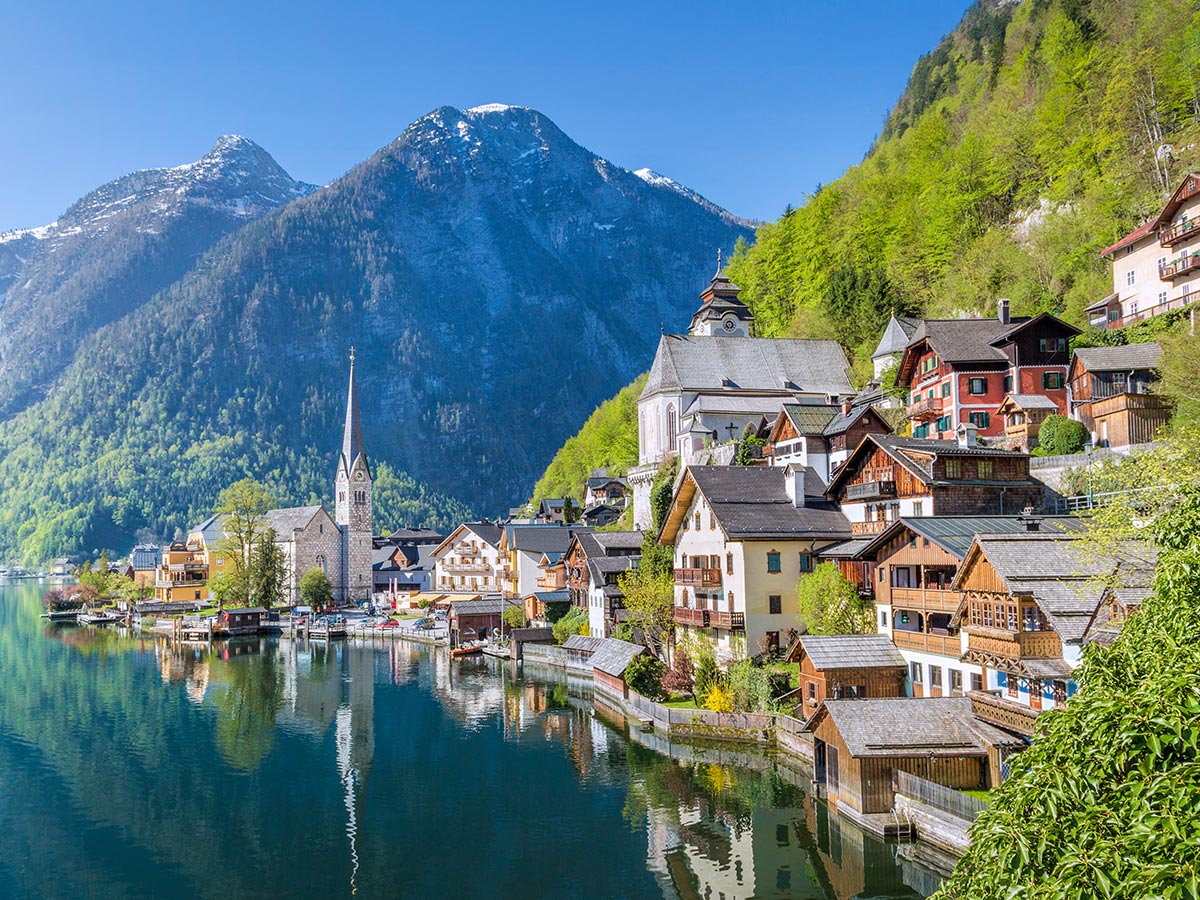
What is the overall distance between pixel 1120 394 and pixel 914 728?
28.5 m

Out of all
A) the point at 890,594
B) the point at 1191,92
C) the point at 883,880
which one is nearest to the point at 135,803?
the point at 883,880

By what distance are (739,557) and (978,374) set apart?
22.3 m

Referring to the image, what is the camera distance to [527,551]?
9419cm

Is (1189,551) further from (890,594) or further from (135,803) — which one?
(135,803)

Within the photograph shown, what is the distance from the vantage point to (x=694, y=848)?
31062mm

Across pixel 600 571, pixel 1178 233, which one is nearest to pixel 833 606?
pixel 600 571

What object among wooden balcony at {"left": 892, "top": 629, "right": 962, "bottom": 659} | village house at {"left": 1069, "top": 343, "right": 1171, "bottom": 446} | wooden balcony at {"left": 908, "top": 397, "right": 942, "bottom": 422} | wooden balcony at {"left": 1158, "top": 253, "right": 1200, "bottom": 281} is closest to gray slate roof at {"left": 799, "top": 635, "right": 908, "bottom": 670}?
wooden balcony at {"left": 892, "top": 629, "right": 962, "bottom": 659}

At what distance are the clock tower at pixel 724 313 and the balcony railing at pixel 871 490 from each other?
186 ft

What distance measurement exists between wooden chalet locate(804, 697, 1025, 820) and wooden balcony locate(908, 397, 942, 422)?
3296 centimetres

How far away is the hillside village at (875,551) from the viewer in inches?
1224

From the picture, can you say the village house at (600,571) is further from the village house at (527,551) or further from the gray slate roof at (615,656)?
the village house at (527,551)

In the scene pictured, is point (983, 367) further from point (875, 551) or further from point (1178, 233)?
point (875, 551)

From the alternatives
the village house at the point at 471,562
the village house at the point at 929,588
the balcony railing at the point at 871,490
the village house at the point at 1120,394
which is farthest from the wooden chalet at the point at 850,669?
the village house at the point at 471,562

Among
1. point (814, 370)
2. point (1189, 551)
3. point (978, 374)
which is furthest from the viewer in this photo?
point (814, 370)
